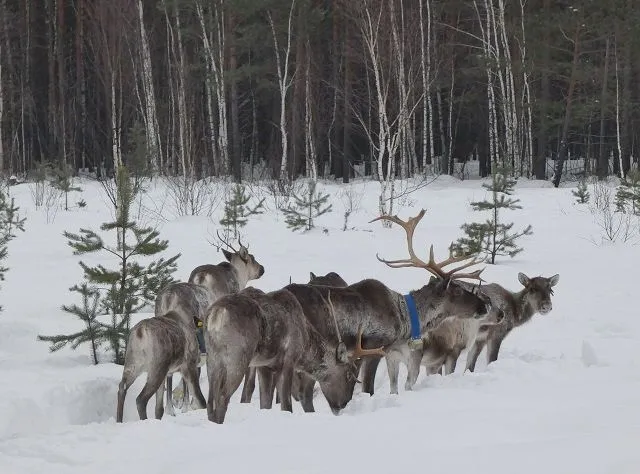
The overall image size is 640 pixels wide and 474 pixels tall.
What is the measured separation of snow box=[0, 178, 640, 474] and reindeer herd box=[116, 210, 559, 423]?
1.00ft

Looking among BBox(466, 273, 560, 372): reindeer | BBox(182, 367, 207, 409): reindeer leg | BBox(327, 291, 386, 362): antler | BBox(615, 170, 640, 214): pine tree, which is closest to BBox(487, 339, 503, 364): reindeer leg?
BBox(466, 273, 560, 372): reindeer

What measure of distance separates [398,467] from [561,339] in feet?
18.6

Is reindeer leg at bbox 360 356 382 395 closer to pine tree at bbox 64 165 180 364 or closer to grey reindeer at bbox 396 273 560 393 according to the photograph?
grey reindeer at bbox 396 273 560 393

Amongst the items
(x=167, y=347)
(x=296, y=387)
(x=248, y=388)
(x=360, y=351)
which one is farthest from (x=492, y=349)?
(x=167, y=347)

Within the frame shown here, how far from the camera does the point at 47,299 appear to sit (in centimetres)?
1101

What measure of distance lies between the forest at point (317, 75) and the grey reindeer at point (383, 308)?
11622 mm

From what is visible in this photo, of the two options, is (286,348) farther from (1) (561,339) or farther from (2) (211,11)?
(2) (211,11)

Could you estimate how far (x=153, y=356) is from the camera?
668 cm

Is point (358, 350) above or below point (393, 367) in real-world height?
above

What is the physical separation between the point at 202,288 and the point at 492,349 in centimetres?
326

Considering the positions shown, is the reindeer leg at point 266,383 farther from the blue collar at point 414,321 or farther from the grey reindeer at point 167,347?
the blue collar at point 414,321

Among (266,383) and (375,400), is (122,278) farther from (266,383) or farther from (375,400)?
(375,400)

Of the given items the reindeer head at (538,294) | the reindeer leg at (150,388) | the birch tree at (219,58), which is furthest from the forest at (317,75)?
the reindeer leg at (150,388)

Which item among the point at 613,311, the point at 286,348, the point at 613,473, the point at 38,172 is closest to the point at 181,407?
the point at 286,348
